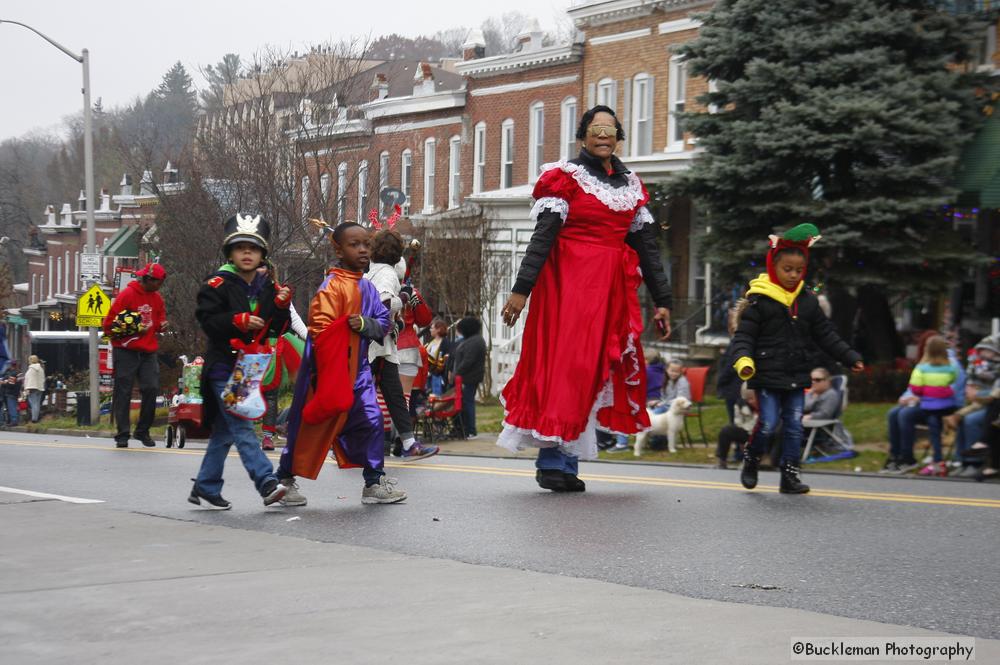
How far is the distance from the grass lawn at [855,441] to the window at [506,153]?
19.5 meters

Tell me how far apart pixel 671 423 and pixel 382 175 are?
77.0ft

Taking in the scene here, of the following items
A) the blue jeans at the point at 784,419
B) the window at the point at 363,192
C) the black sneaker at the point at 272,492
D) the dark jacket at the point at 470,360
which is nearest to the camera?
the black sneaker at the point at 272,492

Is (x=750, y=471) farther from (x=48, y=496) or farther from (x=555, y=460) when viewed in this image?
(x=48, y=496)

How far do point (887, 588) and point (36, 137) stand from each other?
12826 cm

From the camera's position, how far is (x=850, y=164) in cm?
2381

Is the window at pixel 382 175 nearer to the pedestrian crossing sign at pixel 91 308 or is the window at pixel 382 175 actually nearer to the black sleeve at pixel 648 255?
the pedestrian crossing sign at pixel 91 308

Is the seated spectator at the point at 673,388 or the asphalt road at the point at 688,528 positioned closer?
the asphalt road at the point at 688,528

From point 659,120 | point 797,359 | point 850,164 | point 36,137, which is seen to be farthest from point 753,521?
point 36,137

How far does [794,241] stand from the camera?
1019 centimetres

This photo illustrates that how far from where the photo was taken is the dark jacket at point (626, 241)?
977 cm

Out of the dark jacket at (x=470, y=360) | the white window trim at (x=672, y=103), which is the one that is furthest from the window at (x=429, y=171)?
the dark jacket at (x=470, y=360)

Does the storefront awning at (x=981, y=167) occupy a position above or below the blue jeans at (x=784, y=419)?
above

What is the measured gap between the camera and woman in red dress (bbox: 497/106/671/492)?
991 cm

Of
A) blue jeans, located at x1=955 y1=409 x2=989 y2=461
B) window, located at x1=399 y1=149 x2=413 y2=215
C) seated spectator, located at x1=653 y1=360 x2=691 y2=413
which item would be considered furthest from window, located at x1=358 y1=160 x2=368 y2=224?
blue jeans, located at x1=955 y1=409 x2=989 y2=461
